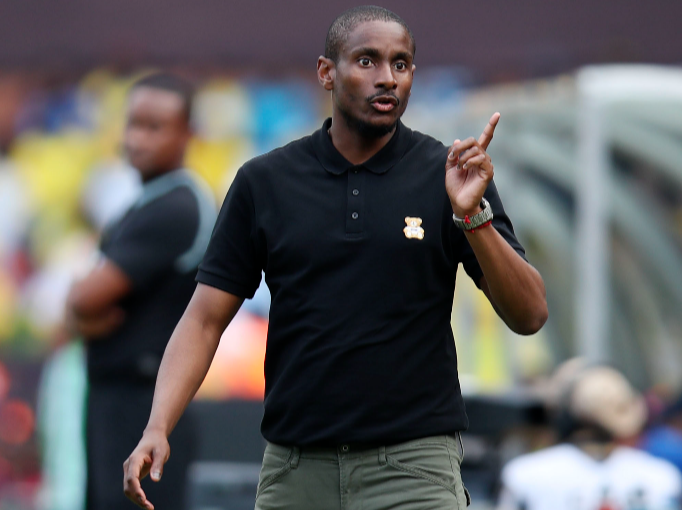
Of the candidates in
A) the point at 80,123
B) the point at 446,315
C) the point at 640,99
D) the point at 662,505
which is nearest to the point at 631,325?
the point at 640,99

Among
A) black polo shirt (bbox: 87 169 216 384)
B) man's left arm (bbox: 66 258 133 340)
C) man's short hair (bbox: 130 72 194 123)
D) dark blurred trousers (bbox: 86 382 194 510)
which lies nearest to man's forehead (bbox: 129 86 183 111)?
man's short hair (bbox: 130 72 194 123)

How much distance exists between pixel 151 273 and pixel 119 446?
0.60 meters

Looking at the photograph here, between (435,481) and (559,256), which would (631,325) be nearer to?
(559,256)

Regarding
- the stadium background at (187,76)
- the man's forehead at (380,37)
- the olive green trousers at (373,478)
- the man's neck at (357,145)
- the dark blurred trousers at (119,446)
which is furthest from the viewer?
the stadium background at (187,76)

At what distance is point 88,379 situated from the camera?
453 cm

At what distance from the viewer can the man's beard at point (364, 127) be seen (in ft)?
10.6

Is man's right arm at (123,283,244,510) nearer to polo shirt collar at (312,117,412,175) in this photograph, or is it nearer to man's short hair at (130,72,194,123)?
polo shirt collar at (312,117,412,175)

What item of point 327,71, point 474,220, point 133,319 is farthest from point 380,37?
point 133,319

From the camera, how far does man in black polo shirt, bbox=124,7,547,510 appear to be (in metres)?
3.09

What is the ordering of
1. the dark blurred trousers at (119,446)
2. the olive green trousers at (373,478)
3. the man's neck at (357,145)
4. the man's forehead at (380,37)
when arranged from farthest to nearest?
the dark blurred trousers at (119,446)
the man's neck at (357,145)
the man's forehead at (380,37)
the olive green trousers at (373,478)

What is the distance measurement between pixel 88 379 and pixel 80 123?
8.82 meters

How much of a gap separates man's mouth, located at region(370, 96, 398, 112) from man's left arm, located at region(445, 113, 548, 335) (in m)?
0.25

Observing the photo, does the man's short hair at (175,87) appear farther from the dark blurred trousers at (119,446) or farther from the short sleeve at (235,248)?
the short sleeve at (235,248)

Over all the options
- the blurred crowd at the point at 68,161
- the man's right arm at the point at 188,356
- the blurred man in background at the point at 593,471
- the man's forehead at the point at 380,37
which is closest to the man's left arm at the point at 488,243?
→ the man's forehead at the point at 380,37
